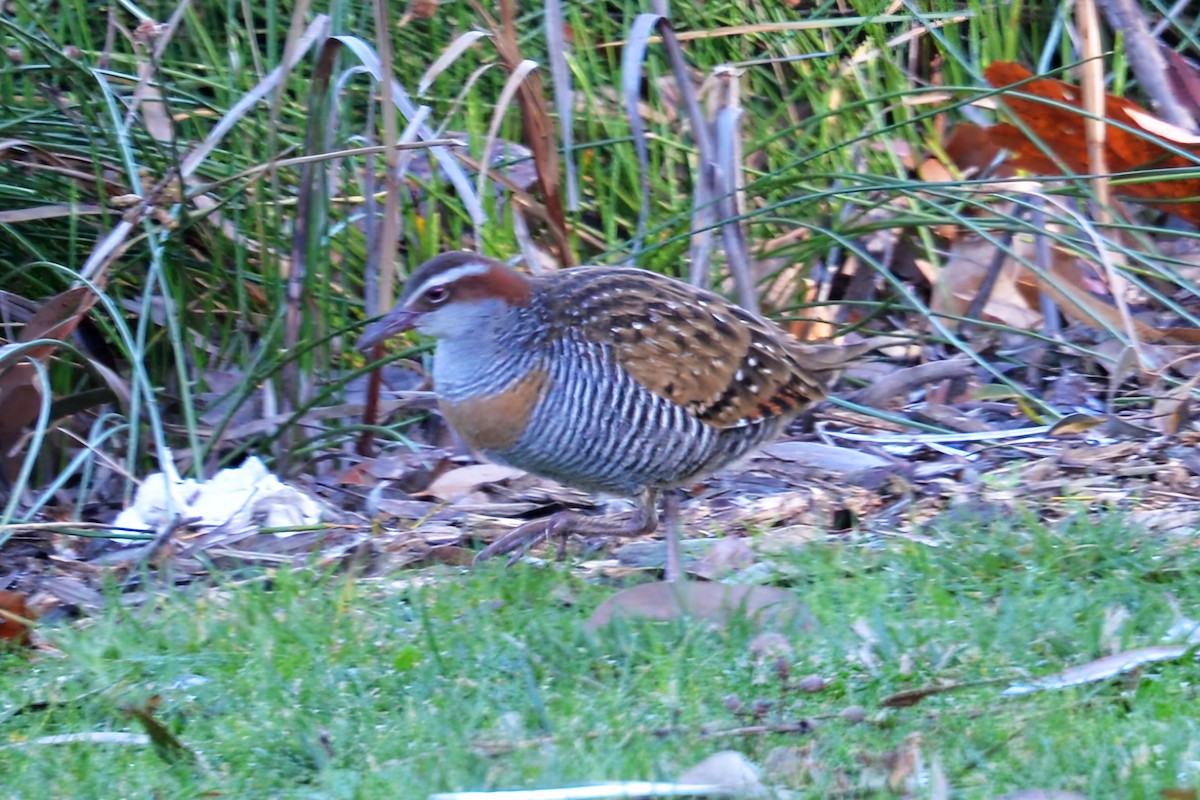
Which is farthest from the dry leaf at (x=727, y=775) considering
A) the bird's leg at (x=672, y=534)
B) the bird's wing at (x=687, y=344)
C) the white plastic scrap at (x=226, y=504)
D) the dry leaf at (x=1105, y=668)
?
the white plastic scrap at (x=226, y=504)

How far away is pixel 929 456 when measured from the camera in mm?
5531

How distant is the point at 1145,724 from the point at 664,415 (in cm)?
185

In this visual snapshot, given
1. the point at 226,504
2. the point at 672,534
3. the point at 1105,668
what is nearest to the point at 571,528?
the point at 672,534

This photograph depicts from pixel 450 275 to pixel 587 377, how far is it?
518 mm

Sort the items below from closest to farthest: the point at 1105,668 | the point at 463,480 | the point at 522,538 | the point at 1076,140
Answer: the point at 1105,668 → the point at 522,538 → the point at 463,480 → the point at 1076,140

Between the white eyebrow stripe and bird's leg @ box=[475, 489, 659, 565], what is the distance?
0.75 meters

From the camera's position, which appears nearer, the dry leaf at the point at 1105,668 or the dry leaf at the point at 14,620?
the dry leaf at the point at 1105,668

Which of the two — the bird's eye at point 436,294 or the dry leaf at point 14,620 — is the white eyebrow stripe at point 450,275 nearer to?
the bird's eye at point 436,294

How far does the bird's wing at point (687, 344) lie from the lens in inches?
183

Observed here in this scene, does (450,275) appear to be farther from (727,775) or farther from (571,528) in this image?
(727,775)

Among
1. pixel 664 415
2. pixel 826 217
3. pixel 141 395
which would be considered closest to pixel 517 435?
pixel 664 415

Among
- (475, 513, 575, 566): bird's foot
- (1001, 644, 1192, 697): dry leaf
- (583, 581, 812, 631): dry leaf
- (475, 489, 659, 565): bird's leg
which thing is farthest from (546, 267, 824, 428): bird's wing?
(1001, 644, 1192, 697): dry leaf

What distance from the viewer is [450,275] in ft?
15.4

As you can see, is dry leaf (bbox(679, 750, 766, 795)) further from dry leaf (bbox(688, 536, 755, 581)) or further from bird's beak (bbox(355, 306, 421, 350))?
bird's beak (bbox(355, 306, 421, 350))
